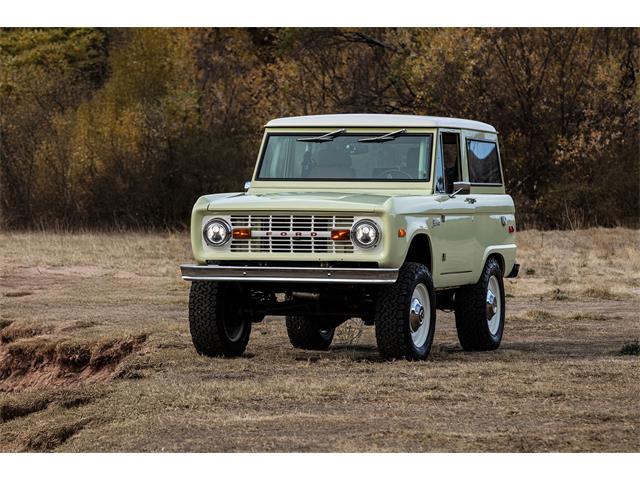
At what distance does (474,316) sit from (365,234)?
2573mm

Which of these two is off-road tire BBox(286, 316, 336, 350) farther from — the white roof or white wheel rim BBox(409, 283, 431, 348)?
the white roof

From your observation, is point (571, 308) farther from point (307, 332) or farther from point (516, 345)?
point (307, 332)

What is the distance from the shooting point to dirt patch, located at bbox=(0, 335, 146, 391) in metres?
14.5

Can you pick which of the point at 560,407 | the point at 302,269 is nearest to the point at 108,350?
the point at 302,269

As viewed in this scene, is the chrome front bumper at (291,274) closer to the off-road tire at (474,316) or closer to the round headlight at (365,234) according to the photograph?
the round headlight at (365,234)

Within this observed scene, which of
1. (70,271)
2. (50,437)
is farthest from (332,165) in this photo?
(70,271)

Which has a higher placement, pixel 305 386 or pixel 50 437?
pixel 305 386

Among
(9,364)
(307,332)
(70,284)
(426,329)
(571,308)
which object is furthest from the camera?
(70,284)

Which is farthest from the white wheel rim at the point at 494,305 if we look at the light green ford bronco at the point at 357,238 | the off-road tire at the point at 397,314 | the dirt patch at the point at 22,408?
the dirt patch at the point at 22,408

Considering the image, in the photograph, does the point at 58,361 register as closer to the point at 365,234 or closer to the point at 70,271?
the point at 365,234

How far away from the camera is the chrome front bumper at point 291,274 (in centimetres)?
1180

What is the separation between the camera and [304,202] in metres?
12.2

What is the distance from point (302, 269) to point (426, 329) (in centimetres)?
153

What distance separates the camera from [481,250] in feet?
46.5
